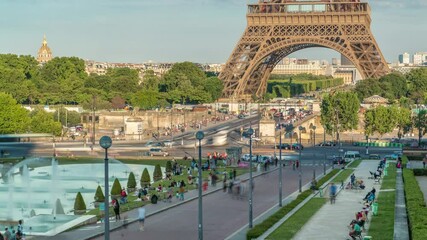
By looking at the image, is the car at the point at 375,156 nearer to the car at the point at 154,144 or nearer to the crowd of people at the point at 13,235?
the car at the point at 154,144

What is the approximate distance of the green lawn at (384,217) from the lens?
104 feet

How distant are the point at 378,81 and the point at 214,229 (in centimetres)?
9862

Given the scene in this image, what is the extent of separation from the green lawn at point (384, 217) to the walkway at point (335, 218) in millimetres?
890

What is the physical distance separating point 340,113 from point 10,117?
34.7 metres

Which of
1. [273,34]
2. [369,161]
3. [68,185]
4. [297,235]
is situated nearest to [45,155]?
[68,185]

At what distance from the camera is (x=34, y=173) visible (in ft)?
188

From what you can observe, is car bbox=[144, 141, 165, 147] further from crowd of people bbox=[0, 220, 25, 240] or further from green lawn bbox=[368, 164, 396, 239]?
crowd of people bbox=[0, 220, 25, 240]

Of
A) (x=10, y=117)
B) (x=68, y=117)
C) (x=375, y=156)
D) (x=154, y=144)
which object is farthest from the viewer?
(x=68, y=117)

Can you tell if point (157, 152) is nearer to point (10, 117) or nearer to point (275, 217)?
point (10, 117)

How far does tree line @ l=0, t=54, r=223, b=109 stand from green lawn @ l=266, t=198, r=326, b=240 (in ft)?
241

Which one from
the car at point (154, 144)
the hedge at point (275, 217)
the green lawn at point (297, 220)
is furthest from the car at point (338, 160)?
the green lawn at point (297, 220)

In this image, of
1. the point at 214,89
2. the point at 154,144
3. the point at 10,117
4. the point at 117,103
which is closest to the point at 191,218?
the point at 154,144

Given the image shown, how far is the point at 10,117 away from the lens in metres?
85.1

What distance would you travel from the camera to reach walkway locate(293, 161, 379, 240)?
31.8 m
